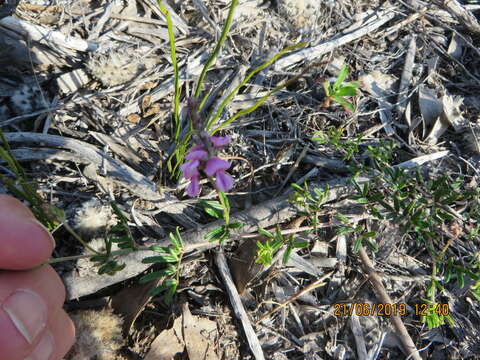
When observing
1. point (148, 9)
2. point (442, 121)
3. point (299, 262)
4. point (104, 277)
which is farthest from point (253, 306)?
point (148, 9)

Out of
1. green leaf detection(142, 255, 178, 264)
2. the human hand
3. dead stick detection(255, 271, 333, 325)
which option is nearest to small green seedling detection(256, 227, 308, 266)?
dead stick detection(255, 271, 333, 325)

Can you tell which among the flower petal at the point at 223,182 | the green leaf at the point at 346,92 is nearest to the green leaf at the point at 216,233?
the flower petal at the point at 223,182

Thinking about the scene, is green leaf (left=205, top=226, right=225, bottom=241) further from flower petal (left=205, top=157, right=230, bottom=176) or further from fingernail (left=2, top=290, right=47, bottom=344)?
fingernail (left=2, top=290, right=47, bottom=344)

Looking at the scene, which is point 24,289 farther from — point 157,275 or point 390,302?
point 390,302

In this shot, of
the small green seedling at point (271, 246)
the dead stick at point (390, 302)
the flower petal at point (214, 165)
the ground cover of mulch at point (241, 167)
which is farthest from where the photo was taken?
the dead stick at point (390, 302)


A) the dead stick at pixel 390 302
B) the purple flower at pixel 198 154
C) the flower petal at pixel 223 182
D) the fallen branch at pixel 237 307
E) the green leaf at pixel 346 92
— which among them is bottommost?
the dead stick at pixel 390 302

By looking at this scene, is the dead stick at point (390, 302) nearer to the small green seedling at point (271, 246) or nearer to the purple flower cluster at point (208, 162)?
the small green seedling at point (271, 246)
